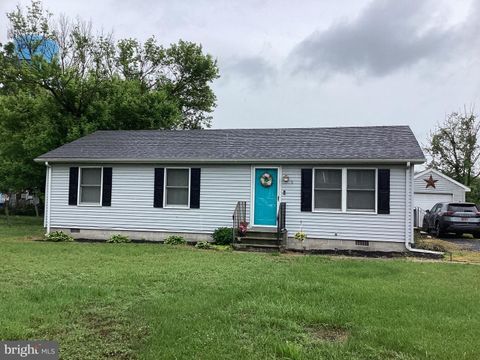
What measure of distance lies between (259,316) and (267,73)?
54.7ft

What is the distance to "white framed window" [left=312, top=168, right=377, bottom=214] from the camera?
12.4 metres

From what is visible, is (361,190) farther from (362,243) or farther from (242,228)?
(242,228)

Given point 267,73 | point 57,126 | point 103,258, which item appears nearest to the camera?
point 103,258

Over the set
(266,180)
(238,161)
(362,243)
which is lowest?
(362,243)

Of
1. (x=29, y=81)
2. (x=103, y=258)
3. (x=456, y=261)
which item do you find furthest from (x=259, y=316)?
(x=29, y=81)

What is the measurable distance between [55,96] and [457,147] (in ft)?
91.8

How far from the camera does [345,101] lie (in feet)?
62.8

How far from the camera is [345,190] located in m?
12.4

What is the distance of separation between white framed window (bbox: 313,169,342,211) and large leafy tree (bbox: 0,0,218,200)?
10.7 meters

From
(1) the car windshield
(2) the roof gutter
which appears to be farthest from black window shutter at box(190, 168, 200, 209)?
(1) the car windshield

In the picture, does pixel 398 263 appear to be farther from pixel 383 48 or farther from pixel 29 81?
pixel 29 81

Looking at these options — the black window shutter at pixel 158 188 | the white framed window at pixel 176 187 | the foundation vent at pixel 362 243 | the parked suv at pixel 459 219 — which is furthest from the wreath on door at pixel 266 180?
the parked suv at pixel 459 219

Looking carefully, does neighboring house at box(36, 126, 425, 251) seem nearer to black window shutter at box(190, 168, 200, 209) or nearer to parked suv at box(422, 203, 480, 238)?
black window shutter at box(190, 168, 200, 209)

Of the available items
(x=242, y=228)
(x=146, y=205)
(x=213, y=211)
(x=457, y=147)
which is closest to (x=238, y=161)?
(x=213, y=211)
